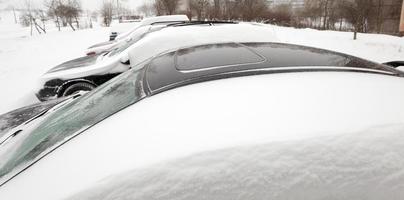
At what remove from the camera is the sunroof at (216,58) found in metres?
1.73

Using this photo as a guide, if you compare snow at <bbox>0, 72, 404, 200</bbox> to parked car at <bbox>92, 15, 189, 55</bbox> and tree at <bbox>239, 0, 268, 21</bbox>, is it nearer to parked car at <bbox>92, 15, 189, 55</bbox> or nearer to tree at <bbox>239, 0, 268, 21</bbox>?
parked car at <bbox>92, 15, 189, 55</bbox>

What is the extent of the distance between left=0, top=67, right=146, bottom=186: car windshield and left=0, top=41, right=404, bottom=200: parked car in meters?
0.01

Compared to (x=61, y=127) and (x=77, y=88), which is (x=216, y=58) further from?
(x=77, y=88)

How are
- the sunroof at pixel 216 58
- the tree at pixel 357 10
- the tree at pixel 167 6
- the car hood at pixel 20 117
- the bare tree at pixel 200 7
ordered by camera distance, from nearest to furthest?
the sunroof at pixel 216 58 → the car hood at pixel 20 117 → the tree at pixel 357 10 → the tree at pixel 167 6 → the bare tree at pixel 200 7

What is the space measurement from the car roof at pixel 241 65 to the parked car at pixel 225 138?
0.05ft

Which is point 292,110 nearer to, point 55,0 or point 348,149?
point 348,149

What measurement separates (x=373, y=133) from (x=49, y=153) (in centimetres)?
133

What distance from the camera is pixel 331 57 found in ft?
6.36

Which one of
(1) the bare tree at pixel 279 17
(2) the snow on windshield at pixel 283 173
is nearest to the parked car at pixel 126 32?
(2) the snow on windshield at pixel 283 173

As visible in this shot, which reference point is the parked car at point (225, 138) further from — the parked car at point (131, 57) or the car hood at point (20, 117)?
the parked car at point (131, 57)

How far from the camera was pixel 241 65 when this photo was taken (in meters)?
1.67

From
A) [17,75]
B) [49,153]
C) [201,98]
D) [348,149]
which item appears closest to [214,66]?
[201,98]

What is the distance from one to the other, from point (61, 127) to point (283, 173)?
121cm

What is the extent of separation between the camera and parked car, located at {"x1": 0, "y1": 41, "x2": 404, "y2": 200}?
1.10 m
